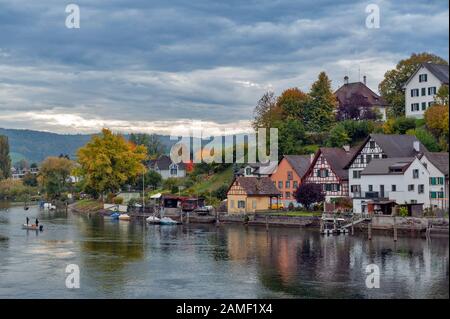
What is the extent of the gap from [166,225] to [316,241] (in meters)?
31.3

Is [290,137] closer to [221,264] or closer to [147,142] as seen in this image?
[221,264]

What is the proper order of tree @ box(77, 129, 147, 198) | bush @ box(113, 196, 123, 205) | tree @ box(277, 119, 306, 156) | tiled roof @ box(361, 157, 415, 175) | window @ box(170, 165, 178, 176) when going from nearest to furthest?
tiled roof @ box(361, 157, 415, 175) < tree @ box(277, 119, 306, 156) < tree @ box(77, 129, 147, 198) < bush @ box(113, 196, 123, 205) < window @ box(170, 165, 178, 176)

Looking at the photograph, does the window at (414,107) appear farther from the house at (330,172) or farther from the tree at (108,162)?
the tree at (108,162)

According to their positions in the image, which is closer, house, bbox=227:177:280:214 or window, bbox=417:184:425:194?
window, bbox=417:184:425:194

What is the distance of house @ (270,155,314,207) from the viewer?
99.0 meters

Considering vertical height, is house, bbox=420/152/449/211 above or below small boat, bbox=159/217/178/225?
above

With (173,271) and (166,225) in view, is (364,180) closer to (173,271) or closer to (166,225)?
(166,225)

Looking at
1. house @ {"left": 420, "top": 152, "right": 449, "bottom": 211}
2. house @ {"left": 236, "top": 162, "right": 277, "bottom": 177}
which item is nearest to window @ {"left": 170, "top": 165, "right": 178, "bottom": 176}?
house @ {"left": 236, "top": 162, "right": 277, "bottom": 177}

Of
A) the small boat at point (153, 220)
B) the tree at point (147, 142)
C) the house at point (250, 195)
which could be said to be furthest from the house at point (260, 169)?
the tree at point (147, 142)

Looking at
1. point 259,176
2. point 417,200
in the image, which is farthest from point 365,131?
point 417,200

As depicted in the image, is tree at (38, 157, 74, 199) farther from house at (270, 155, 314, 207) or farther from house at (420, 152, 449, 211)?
house at (420, 152, 449, 211)

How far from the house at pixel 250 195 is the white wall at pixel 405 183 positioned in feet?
62.8

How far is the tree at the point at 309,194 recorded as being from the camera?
9019 centimetres

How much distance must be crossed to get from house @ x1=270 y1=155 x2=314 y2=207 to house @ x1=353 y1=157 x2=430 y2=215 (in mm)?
16193
